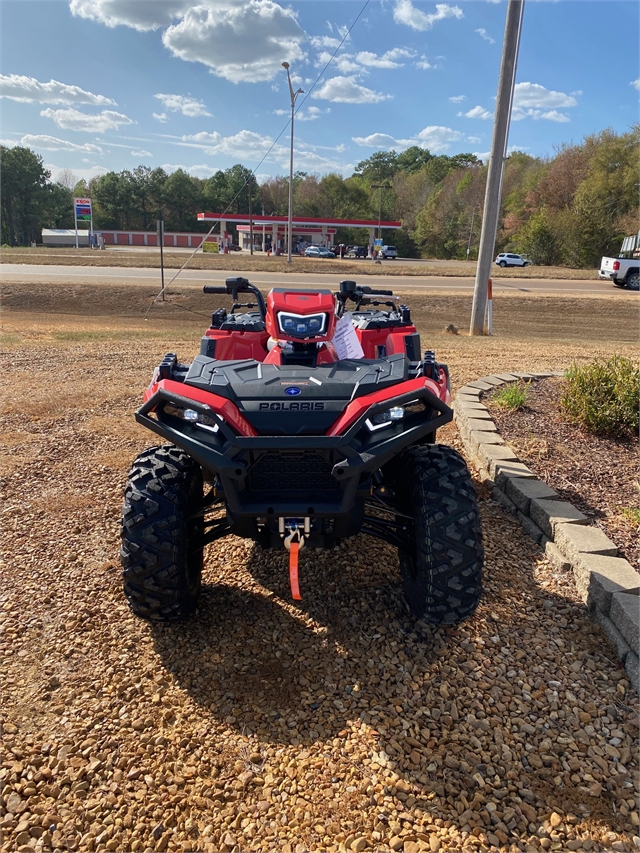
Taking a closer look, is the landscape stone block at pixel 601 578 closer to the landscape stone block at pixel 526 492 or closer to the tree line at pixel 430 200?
the landscape stone block at pixel 526 492

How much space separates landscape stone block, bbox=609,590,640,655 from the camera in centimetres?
245

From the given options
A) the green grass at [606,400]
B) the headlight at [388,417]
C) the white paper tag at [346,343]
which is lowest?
the green grass at [606,400]

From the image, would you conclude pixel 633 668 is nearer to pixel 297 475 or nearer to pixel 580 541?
pixel 580 541

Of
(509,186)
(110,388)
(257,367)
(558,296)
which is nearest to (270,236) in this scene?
(509,186)

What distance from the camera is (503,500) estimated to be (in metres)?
3.90

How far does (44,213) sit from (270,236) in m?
29.6

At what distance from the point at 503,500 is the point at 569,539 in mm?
798

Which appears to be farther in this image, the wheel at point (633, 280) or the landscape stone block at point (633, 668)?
the wheel at point (633, 280)

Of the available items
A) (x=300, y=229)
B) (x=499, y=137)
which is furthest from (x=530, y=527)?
(x=300, y=229)

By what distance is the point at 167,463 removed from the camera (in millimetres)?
2633

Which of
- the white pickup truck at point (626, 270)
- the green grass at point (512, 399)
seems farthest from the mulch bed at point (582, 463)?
the white pickup truck at point (626, 270)

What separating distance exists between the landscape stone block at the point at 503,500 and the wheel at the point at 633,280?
24784 millimetres

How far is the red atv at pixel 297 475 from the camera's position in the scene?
231 centimetres

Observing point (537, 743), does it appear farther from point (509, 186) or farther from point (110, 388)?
point (509, 186)
